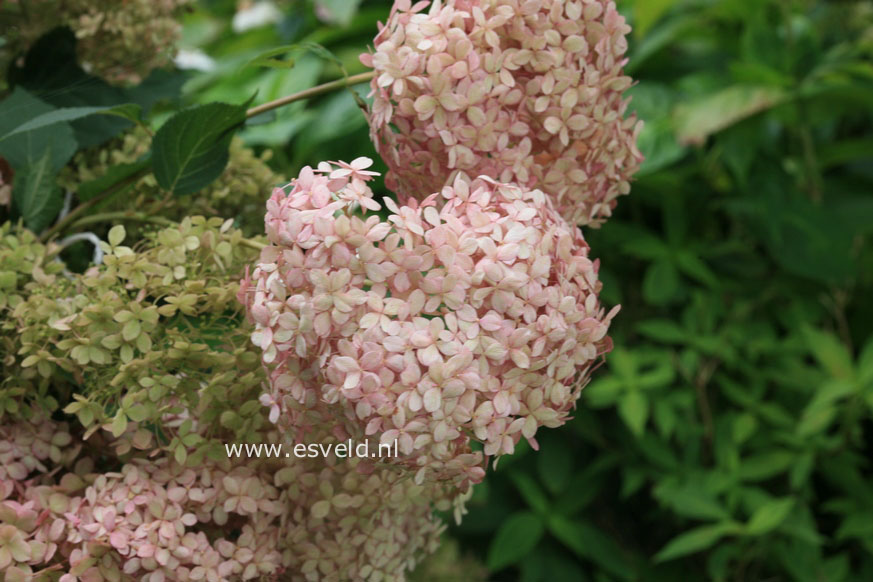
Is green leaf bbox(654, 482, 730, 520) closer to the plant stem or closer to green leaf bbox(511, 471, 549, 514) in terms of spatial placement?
green leaf bbox(511, 471, 549, 514)

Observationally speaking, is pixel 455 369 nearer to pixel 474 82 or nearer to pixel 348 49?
pixel 474 82

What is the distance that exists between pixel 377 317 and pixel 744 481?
3.22 feet

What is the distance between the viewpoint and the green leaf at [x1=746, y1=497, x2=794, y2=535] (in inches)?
39.4

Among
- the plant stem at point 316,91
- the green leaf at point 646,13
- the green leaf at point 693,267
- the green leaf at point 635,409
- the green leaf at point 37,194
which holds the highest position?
the plant stem at point 316,91

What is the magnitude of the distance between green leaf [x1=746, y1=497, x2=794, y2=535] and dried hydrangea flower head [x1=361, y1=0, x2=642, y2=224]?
0.76 metres

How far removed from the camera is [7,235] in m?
0.39

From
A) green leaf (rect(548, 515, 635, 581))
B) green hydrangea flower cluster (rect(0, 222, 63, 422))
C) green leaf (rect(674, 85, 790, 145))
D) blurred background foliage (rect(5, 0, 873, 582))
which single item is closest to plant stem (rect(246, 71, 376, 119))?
green hydrangea flower cluster (rect(0, 222, 63, 422))

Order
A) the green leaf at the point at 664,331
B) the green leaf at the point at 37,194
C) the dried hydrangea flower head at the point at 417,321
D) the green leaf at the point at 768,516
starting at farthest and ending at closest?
1. the green leaf at the point at 664,331
2. the green leaf at the point at 768,516
3. the green leaf at the point at 37,194
4. the dried hydrangea flower head at the point at 417,321

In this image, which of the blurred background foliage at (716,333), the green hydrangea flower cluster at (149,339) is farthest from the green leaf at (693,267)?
the green hydrangea flower cluster at (149,339)

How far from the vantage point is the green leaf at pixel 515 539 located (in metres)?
1.14

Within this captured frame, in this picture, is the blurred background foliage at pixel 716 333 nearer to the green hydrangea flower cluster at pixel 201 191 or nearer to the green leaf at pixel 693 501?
the green leaf at pixel 693 501

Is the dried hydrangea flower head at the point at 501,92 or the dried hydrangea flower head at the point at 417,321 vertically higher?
the dried hydrangea flower head at the point at 501,92

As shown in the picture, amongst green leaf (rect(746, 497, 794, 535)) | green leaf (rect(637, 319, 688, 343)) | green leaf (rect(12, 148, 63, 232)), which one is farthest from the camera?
green leaf (rect(637, 319, 688, 343))

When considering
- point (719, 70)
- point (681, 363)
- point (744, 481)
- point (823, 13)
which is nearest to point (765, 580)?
point (744, 481)
